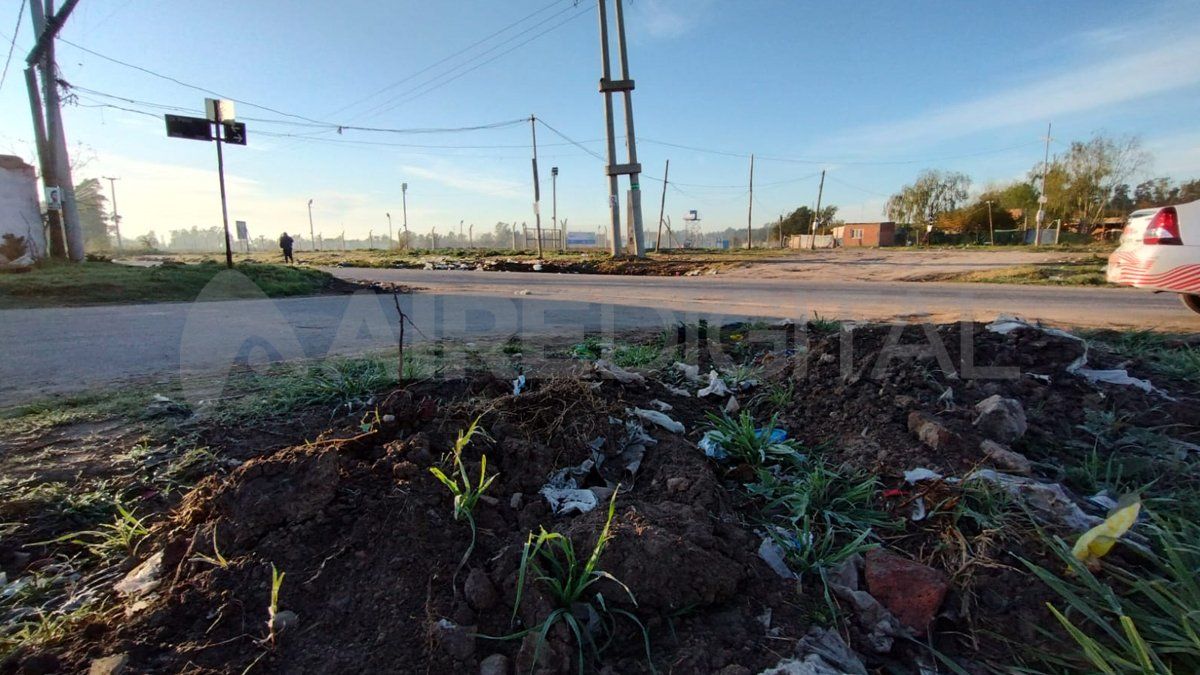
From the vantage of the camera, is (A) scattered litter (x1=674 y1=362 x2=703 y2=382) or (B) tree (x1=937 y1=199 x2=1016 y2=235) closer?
(A) scattered litter (x1=674 y1=362 x2=703 y2=382)

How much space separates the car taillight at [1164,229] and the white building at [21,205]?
22.8m

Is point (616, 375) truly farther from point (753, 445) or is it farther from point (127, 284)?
point (127, 284)

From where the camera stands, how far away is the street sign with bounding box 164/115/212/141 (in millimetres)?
12829

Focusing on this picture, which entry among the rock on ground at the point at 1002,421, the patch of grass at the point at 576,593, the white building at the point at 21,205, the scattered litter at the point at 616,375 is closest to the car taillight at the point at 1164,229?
the rock on ground at the point at 1002,421

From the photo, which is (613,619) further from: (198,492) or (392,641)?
(198,492)

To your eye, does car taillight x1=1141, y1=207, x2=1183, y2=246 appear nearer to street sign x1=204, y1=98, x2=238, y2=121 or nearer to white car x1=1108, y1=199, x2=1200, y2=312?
white car x1=1108, y1=199, x2=1200, y2=312

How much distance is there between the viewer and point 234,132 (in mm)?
13281

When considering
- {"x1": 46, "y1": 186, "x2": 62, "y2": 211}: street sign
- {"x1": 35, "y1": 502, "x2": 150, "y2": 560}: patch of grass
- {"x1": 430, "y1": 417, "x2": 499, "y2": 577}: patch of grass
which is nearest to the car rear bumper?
{"x1": 430, "y1": 417, "x2": 499, "y2": 577}: patch of grass

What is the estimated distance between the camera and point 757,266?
61.3ft

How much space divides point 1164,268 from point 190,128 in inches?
697

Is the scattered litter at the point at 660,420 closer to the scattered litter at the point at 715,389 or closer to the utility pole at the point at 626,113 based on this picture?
the scattered litter at the point at 715,389

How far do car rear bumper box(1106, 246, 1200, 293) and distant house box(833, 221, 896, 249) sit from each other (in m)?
47.8

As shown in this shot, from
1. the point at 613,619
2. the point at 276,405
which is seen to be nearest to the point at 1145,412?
the point at 613,619

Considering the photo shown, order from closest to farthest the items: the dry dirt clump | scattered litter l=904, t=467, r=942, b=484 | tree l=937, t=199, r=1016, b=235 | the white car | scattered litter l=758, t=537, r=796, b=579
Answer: the dry dirt clump
scattered litter l=758, t=537, r=796, b=579
scattered litter l=904, t=467, r=942, b=484
the white car
tree l=937, t=199, r=1016, b=235
